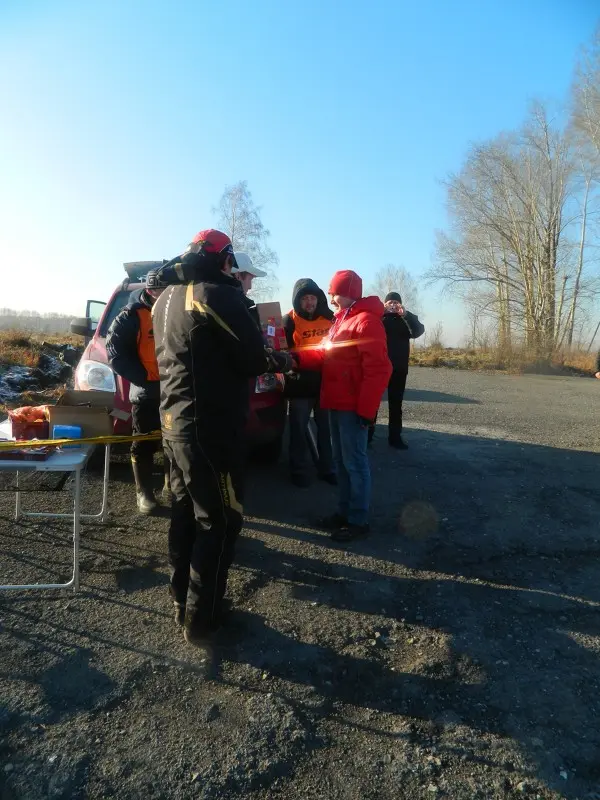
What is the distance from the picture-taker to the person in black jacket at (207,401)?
9.14 feet

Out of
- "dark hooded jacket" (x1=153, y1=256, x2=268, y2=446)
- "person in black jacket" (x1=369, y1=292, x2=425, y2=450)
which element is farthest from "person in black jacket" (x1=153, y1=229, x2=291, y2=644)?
"person in black jacket" (x1=369, y1=292, x2=425, y2=450)

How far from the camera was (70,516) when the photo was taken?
448cm

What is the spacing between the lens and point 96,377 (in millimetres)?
5336

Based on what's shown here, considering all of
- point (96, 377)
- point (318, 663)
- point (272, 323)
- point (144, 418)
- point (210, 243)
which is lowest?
point (318, 663)

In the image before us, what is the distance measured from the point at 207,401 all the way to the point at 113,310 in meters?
4.04

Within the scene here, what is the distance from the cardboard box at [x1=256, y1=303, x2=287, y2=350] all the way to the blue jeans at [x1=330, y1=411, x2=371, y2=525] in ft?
3.07

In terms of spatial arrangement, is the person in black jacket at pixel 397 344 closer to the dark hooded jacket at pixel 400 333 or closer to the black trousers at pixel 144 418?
the dark hooded jacket at pixel 400 333

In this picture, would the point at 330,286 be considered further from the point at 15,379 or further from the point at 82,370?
the point at 15,379

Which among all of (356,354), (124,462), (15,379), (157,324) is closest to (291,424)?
(356,354)

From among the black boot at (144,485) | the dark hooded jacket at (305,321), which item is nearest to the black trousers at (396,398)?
the dark hooded jacket at (305,321)

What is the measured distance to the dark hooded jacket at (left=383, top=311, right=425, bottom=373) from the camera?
6.94 meters

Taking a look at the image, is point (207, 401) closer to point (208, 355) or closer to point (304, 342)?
point (208, 355)

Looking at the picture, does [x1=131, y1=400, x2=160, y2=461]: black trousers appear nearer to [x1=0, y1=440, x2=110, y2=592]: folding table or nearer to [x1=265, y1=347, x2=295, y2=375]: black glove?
[x1=0, y1=440, x2=110, y2=592]: folding table

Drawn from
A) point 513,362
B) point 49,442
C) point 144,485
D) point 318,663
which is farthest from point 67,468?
point 513,362
